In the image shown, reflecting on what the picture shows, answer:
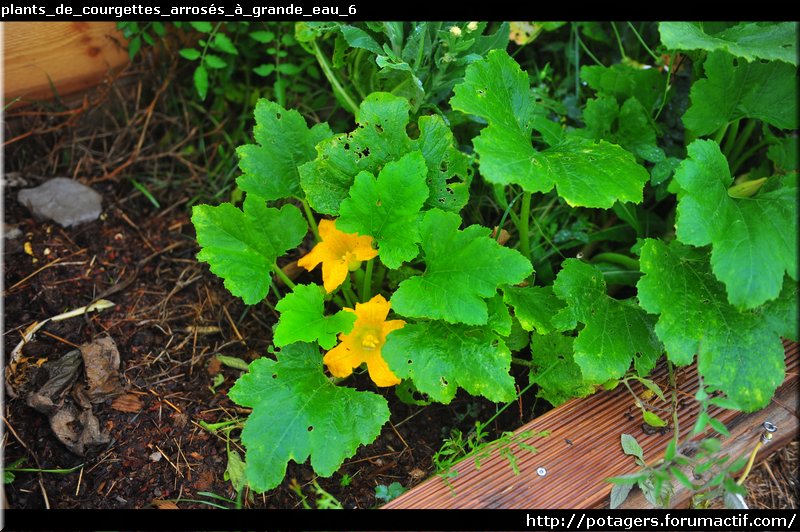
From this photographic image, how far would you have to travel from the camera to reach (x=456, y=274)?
1.99m

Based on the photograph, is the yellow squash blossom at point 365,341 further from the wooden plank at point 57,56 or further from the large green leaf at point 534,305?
the wooden plank at point 57,56

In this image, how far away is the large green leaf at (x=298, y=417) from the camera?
6.34 ft

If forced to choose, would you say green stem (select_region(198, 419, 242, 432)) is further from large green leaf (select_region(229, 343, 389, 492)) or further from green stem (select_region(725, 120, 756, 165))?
green stem (select_region(725, 120, 756, 165))

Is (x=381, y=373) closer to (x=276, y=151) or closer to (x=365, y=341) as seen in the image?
(x=365, y=341)

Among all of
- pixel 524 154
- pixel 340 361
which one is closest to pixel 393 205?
pixel 524 154

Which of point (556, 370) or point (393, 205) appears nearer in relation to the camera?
point (393, 205)

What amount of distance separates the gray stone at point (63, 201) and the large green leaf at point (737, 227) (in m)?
2.21

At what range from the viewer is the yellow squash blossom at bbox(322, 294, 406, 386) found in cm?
214

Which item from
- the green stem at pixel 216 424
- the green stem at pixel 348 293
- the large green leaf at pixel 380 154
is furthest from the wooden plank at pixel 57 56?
the green stem at pixel 216 424

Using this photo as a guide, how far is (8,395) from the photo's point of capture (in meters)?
2.20

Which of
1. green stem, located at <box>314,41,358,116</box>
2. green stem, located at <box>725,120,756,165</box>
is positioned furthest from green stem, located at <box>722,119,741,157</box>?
green stem, located at <box>314,41,358,116</box>

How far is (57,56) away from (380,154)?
5.27ft

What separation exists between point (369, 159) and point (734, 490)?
1392 mm

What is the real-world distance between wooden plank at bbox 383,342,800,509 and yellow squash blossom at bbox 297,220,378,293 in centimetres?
71
